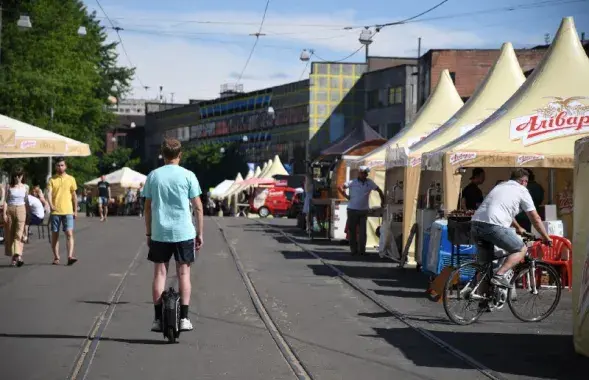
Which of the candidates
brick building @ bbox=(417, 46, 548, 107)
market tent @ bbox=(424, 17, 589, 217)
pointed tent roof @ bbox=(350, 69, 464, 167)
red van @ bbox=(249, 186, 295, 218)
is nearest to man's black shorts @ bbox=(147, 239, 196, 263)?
market tent @ bbox=(424, 17, 589, 217)

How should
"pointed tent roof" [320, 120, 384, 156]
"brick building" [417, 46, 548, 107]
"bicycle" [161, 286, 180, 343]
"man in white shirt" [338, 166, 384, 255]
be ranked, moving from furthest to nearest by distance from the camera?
"brick building" [417, 46, 548, 107]
"pointed tent roof" [320, 120, 384, 156]
"man in white shirt" [338, 166, 384, 255]
"bicycle" [161, 286, 180, 343]

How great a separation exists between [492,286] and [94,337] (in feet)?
14.9

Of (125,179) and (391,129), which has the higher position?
(391,129)

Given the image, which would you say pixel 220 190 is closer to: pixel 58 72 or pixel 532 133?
pixel 58 72

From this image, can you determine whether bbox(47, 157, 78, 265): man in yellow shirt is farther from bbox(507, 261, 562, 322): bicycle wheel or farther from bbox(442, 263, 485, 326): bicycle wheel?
bbox(507, 261, 562, 322): bicycle wheel

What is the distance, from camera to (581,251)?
35.2ft

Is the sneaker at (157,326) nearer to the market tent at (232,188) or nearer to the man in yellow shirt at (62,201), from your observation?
the man in yellow shirt at (62,201)

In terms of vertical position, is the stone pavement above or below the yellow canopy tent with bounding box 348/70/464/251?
below

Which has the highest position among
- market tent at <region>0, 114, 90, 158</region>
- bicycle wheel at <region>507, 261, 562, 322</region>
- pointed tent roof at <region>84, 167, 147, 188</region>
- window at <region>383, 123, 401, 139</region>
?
window at <region>383, 123, 401, 139</region>

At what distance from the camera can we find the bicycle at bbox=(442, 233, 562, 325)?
1272cm

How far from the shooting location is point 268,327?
39.4 feet

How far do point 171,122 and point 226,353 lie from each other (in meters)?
142

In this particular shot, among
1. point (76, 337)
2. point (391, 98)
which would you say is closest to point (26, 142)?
point (76, 337)

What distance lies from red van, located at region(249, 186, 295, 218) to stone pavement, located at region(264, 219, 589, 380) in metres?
46.8
